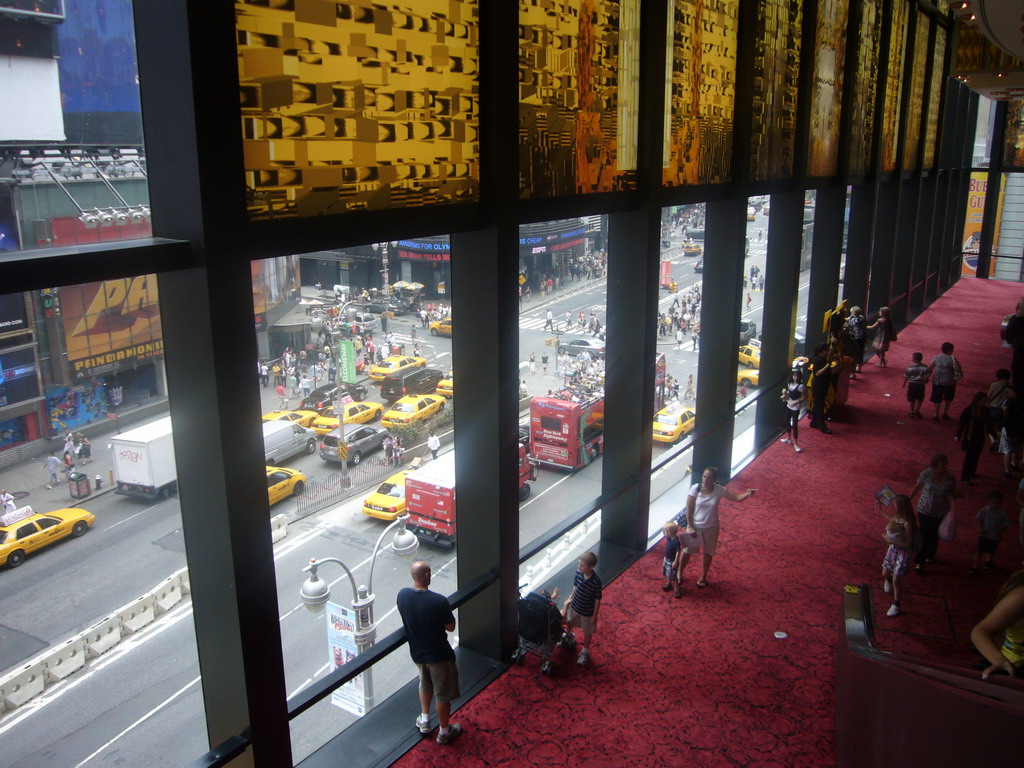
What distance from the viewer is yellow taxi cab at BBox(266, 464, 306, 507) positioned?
7.87 metres

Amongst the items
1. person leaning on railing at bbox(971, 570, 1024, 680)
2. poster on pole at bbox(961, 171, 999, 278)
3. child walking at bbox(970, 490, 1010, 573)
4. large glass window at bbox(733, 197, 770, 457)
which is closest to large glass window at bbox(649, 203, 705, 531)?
large glass window at bbox(733, 197, 770, 457)

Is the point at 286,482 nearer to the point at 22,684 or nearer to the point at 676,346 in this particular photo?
the point at 22,684

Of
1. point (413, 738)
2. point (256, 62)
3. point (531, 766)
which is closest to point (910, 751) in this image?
point (531, 766)

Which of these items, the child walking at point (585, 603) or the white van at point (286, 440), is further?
the white van at point (286, 440)

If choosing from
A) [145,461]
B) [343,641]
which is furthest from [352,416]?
[145,461]

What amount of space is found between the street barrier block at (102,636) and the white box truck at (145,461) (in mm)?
2428

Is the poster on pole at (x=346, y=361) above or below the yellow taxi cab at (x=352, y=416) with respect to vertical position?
above

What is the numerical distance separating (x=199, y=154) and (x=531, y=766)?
442 cm

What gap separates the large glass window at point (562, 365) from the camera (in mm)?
11398

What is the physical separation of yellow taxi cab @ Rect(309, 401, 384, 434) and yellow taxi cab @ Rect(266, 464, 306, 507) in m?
0.49

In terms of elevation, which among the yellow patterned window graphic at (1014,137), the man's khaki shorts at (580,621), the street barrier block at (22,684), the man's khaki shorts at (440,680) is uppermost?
the yellow patterned window graphic at (1014,137)

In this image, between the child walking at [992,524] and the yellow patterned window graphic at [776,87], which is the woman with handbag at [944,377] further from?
the child walking at [992,524]

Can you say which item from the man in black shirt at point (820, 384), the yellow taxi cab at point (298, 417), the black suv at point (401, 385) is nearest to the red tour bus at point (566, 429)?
the black suv at point (401, 385)

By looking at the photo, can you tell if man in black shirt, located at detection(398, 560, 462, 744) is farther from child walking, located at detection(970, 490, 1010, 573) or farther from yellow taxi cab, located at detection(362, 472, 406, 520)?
child walking, located at detection(970, 490, 1010, 573)
